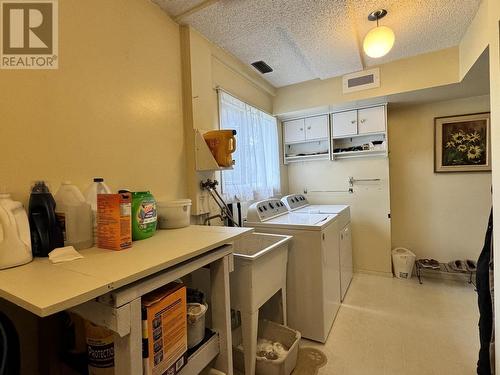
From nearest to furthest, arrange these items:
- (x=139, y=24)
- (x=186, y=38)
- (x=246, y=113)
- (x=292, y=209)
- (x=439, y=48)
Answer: (x=139, y=24)
(x=186, y=38)
(x=439, y=48)
(x=246, y=113)
(x=292, y=209)

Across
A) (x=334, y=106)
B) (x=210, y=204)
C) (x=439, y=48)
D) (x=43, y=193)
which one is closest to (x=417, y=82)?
(x=439, y=48)

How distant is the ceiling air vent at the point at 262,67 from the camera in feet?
8.31

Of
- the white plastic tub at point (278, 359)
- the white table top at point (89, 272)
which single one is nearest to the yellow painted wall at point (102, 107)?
the white table top at point (89, 272)

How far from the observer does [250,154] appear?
2.61 metres

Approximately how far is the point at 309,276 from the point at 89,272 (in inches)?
60.8

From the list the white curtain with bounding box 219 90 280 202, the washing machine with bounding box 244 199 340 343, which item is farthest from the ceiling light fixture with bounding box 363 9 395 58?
the washing machine with bounding box 244 199 340 343

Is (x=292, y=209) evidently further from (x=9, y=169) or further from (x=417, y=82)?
(x=9, y=169)

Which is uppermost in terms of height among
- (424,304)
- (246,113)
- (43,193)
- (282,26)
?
(282,26)

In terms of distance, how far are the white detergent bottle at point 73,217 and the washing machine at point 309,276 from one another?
132cm

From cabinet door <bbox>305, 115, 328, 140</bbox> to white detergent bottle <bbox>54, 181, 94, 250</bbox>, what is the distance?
2819mm

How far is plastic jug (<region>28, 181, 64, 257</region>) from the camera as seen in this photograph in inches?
37.7

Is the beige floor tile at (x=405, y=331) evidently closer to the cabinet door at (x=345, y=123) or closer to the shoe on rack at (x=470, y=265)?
the shoe on rack at (x=470, y=265)

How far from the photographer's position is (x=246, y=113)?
261 centimetres

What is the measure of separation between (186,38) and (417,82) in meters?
2.28
